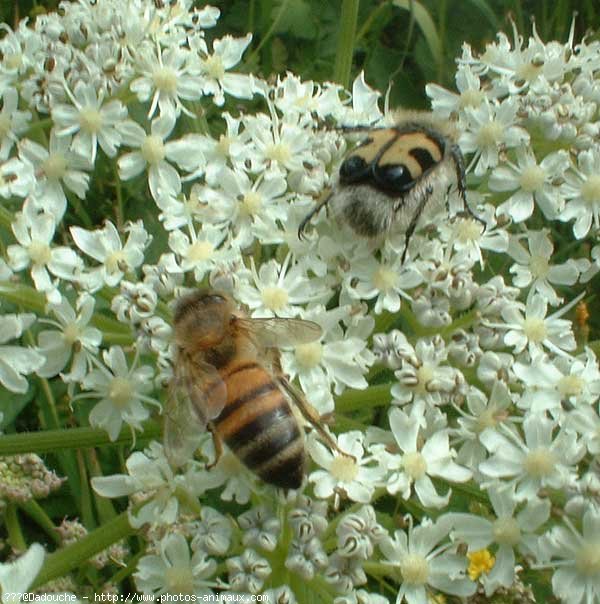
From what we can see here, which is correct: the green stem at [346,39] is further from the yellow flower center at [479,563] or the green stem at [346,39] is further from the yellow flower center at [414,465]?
the yellow flower center at [479,563]

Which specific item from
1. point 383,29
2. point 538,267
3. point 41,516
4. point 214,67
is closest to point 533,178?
point 538,267

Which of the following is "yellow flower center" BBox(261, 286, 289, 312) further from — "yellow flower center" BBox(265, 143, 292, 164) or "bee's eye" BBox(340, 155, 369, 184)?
"yellow flower center" BBox(265, 143, 292, 164)

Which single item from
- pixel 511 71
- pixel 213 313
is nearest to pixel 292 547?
pixel 213 313

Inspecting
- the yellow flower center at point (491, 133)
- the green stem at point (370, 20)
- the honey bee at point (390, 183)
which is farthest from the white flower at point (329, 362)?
the green stem at point (370, 20)

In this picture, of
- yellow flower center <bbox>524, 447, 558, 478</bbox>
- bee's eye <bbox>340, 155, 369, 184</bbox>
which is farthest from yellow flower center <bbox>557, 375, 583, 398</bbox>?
bee's eye <bbox>340, 155, 369, 184</bbox>

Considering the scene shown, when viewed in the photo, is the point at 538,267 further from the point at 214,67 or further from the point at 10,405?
the point at 10,405

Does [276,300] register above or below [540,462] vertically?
above
